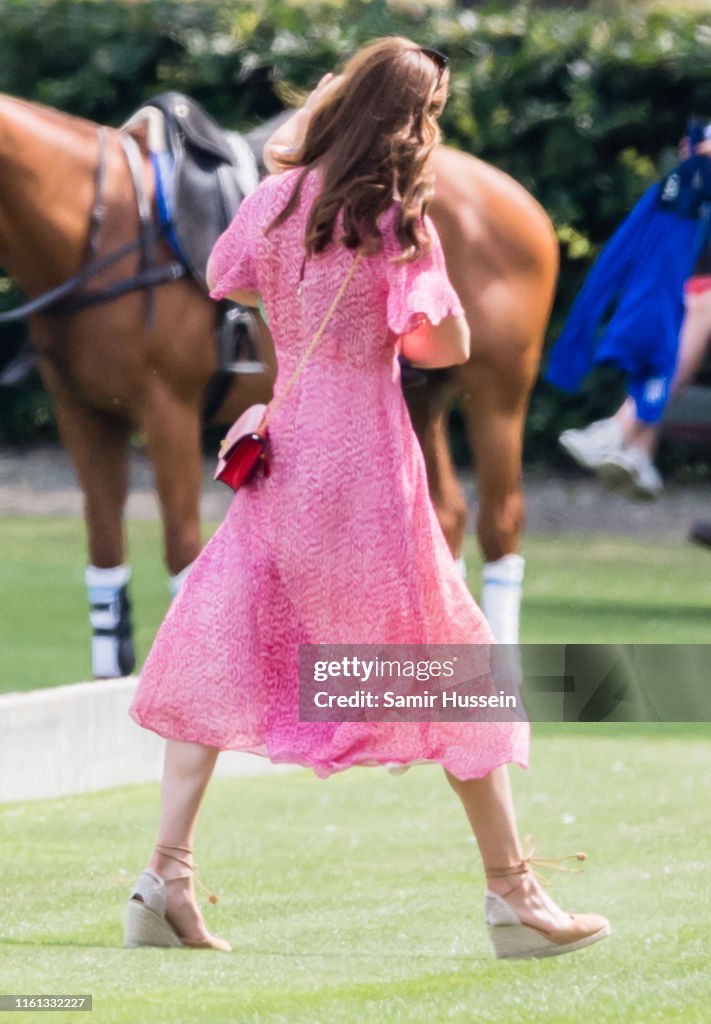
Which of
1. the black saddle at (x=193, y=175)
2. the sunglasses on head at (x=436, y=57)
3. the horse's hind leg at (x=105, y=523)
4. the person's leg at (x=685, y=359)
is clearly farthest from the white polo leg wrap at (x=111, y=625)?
the sunglasses on head at (x=436, y=57)

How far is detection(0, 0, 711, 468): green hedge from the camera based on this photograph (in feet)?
47.7

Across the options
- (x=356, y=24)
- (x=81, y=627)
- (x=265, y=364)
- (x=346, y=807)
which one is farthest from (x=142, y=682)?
(x=356, y=24)

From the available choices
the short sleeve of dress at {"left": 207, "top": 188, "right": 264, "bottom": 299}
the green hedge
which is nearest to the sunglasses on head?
the short sleeve of dress at {"left": 207, "top": 188, "right": 264, "bottom": 299}

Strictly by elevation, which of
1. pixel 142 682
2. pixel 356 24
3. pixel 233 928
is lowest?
pixel 356 24

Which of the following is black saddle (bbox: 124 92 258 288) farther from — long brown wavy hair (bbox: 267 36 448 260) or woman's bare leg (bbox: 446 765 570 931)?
woman's bare leg (bbox: 446 765 570 931)

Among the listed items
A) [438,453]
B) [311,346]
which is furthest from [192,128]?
[311,346]

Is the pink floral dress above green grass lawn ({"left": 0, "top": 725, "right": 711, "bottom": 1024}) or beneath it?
above

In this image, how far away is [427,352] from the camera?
4504mm

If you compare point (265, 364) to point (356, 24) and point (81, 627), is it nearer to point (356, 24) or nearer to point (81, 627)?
point (81, 627)

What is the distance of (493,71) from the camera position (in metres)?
14.7

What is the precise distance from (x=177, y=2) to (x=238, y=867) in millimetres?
11043

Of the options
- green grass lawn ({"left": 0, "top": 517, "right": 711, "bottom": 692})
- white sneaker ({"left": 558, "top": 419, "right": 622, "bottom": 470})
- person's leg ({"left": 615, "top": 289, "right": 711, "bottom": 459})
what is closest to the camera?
white sneaker ({"left": 558, "top": 419, "right": 622, "bottom": 470})

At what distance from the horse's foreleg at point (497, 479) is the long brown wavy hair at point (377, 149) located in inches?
157

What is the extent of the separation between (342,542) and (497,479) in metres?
4.08
